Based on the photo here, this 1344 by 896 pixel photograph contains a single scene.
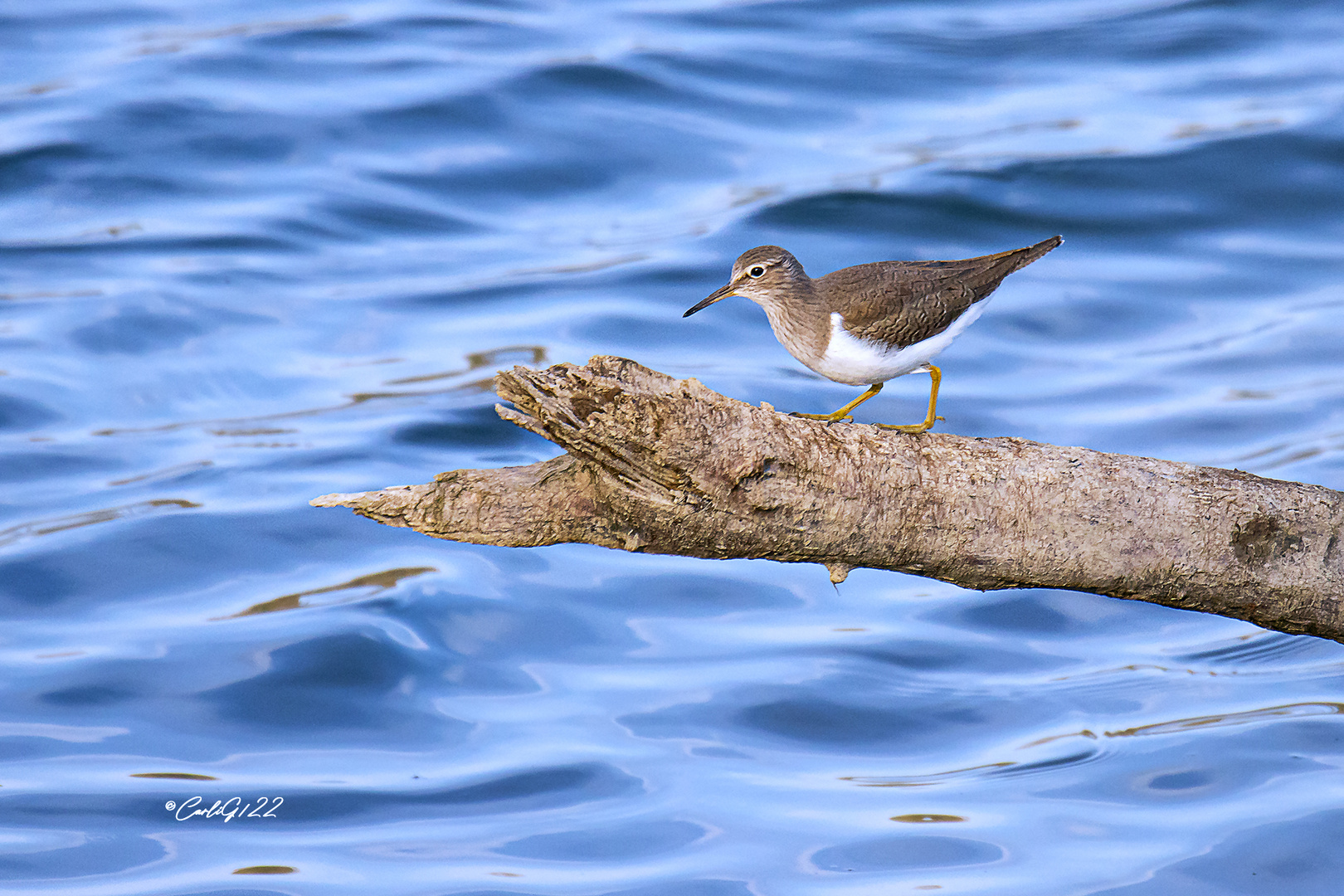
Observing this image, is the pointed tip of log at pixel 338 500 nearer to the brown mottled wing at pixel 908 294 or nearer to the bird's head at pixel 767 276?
the bird's head at pixel 767 276

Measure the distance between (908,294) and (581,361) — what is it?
604cm

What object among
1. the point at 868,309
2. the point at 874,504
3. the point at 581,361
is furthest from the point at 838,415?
the point at 581,361

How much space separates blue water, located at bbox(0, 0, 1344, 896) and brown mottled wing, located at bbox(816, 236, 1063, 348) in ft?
9.74

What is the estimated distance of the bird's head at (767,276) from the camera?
658 centimetres

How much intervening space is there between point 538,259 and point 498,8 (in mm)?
7056

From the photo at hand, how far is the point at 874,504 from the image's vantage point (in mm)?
4504

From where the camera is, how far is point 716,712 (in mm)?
9180

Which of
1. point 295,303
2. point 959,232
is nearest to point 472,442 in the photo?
point 295,303

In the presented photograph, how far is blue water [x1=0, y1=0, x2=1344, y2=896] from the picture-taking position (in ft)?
26.5

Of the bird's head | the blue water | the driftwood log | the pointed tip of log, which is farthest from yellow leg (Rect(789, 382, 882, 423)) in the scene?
the blue water

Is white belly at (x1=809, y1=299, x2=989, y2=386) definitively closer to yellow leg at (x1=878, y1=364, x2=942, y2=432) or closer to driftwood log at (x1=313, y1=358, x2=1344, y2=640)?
yellow leg at (x1=878, y1=364, x2=942, y2=432)

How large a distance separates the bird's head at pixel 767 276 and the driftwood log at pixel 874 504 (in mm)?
2062

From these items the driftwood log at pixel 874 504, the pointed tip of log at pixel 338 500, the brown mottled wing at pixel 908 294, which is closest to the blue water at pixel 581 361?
the brown mottled wing at pixel 908 294

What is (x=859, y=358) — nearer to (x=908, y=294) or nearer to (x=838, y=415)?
(x=908, y=294)
